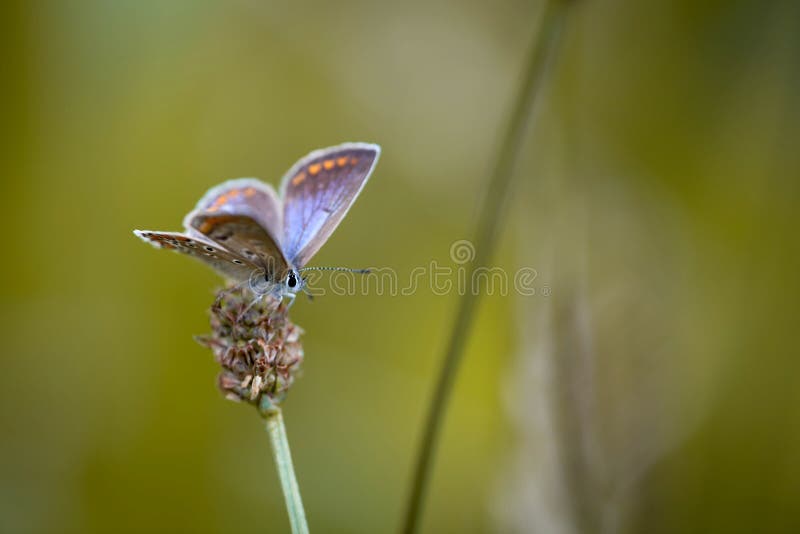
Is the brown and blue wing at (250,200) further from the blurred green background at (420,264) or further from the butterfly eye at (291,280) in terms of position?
the blurred green background at (420,264)

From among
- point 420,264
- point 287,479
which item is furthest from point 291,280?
point 420,264

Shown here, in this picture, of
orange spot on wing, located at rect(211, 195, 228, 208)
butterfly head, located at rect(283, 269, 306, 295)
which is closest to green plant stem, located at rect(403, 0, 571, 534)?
butterfly head, located at rect(283, 269, 306, 295)

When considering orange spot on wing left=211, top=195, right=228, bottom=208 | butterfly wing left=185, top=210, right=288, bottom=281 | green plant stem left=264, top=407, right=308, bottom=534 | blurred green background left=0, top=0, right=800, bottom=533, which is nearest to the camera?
green plant stem left=264, top=407, right=308, bottom=534

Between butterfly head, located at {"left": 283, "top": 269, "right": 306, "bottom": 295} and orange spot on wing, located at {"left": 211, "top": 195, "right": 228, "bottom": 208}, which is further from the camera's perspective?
orange spot on wing, located at {"left": 211, "top": 195, "right": 228, "bottom": 208}

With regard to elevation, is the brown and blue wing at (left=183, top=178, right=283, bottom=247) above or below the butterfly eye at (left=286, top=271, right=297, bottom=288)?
above

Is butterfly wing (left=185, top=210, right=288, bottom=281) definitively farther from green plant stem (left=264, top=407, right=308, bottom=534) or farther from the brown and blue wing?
green plant stem (left=264, top=407, right=308, bottom=534)

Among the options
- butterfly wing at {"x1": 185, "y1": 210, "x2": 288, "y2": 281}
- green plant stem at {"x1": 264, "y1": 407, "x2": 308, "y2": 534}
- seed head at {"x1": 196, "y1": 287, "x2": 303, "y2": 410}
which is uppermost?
butterfly wing at {"x1": 185, "y1": 210, "x2": 288, "y2": 281}

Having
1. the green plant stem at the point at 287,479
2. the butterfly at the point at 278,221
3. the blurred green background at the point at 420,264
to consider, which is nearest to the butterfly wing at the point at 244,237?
the butterfly at the point at 278,221
